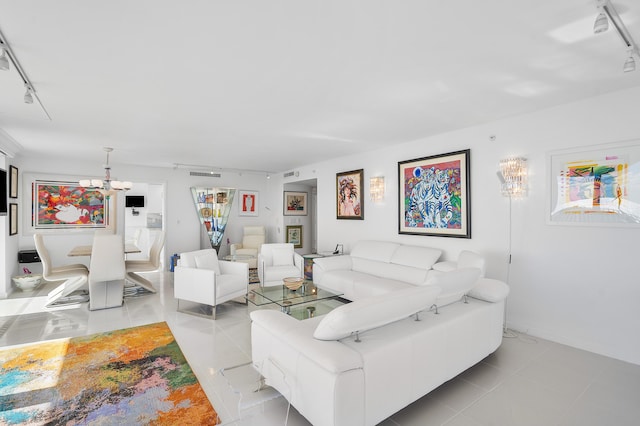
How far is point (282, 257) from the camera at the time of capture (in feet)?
18.2

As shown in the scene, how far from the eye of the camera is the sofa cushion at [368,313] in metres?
1.76

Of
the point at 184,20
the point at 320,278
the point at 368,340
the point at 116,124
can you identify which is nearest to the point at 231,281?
the point at 320,278

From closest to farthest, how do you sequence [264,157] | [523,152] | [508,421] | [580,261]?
1. [508,421]
2. [580,261]
3. [523,152]
4. [264,157]

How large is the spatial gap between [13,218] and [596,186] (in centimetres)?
854

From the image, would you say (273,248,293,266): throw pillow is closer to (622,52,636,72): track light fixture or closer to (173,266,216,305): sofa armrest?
(173,266,216,305): sofa armrest

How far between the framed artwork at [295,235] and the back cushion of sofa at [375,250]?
10.7ft

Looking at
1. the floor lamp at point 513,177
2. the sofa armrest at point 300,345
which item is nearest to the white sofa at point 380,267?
the floor lamp at point 513,177

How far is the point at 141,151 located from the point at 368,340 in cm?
543

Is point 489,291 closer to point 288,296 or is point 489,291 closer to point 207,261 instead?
point 288,296

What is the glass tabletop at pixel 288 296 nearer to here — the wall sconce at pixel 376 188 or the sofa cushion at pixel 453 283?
the sofa cushion at pixel 453 283

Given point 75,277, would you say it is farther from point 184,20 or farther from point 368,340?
point 368,340

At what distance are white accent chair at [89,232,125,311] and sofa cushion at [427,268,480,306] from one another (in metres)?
4.38

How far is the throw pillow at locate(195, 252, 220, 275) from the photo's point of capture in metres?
4.46

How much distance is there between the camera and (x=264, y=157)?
6258 millimetres
